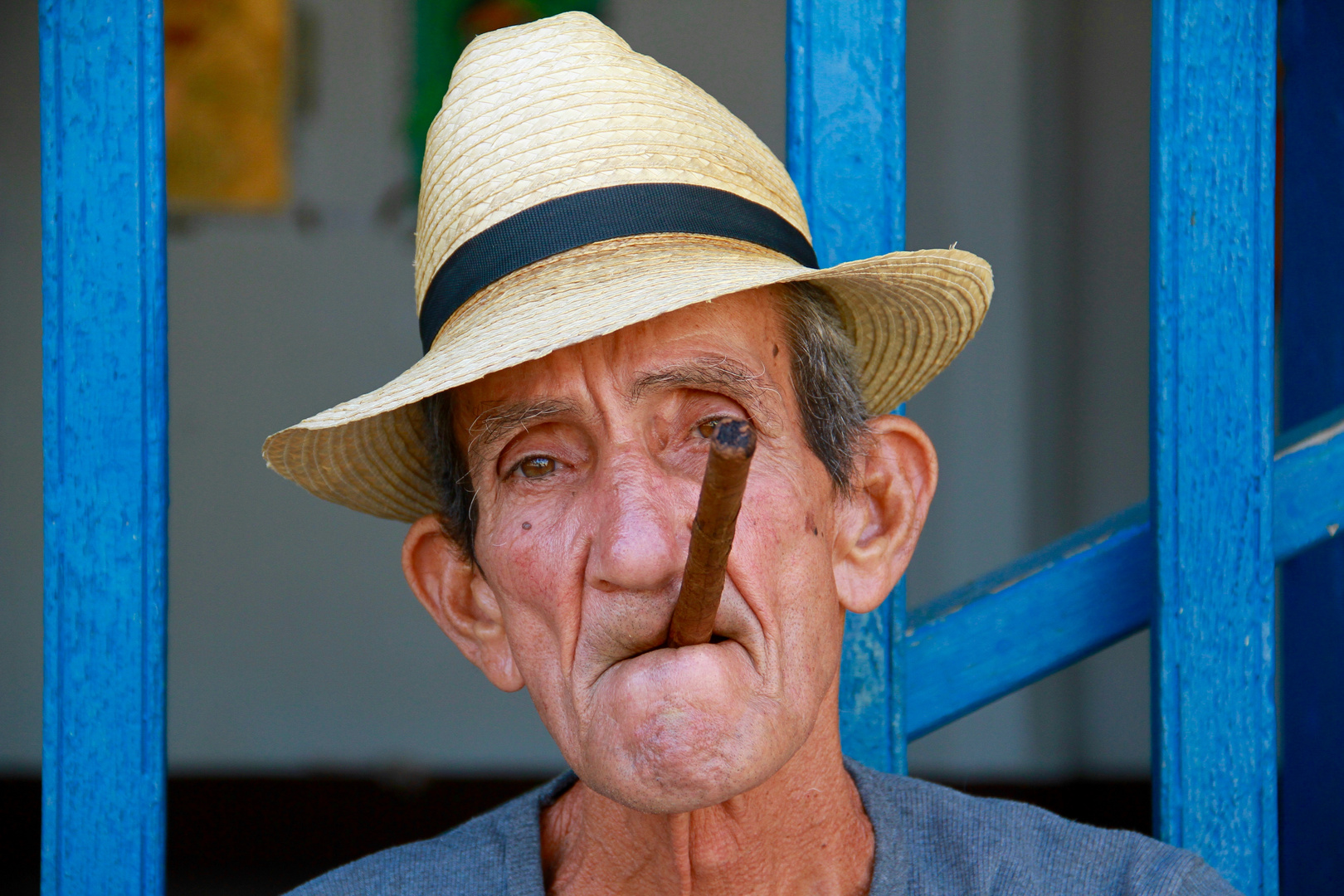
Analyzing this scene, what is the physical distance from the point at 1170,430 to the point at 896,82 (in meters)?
0.67

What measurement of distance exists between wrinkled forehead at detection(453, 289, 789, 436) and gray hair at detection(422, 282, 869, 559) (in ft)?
0.20

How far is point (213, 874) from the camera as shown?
4.79 meters

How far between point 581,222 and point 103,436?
85 centimetres

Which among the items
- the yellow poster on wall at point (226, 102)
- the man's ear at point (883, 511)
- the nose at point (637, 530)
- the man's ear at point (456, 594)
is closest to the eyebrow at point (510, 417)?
the nose at point (637, 530)

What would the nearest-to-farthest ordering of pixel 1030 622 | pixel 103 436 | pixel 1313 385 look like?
pixel 103 436 → pixel 1030 622 → pixel 1313 385

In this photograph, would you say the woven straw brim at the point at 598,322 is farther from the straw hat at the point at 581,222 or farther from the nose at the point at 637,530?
the nose at the point at 637,530

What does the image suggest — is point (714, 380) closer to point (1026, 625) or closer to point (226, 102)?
point (1026, 625)

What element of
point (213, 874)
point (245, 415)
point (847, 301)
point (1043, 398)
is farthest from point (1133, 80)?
point (213, 874)

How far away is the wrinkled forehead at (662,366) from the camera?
1.32m

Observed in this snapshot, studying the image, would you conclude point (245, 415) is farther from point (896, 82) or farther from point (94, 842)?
point (896, 82)

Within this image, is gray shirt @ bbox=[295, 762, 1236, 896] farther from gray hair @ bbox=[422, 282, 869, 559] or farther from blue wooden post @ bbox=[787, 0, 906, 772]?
gray hair @ bbox=[422, 282, 869, 559]

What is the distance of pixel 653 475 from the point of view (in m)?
1.29

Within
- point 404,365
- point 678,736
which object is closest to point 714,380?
point 678,736

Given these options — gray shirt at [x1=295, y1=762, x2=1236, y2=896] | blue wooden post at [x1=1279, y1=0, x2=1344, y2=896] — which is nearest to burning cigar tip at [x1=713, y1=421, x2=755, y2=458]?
gray shirt at [x1=295, y1=762, x2=1236, y2=896]
